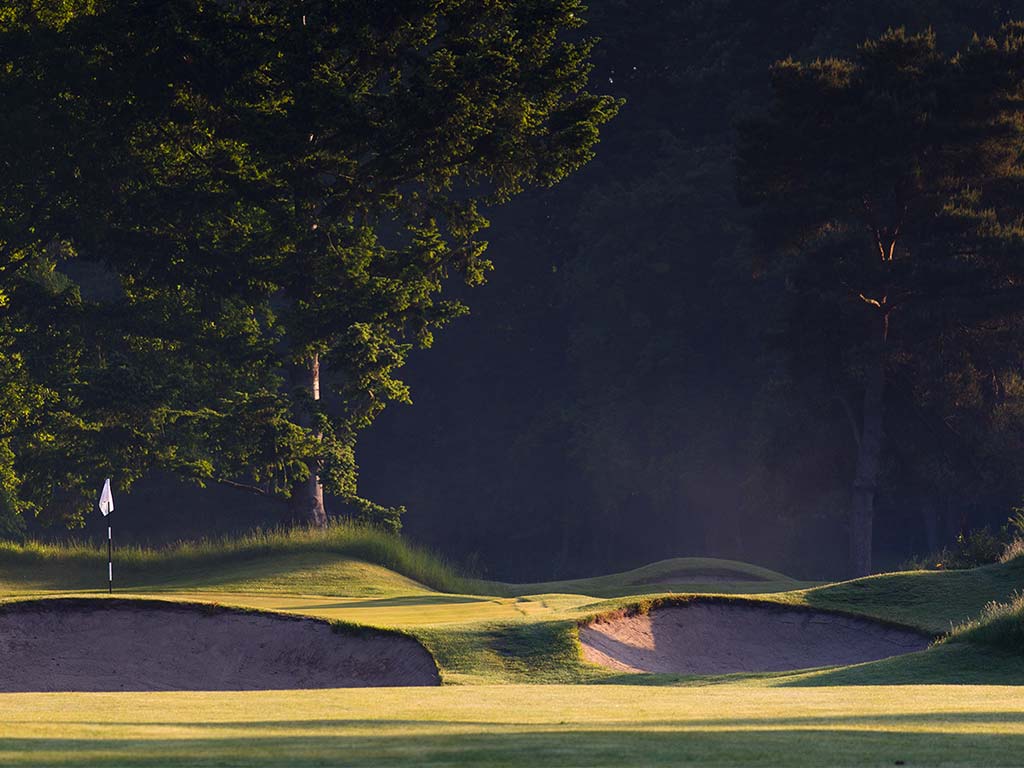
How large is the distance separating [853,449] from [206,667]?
34928 millimetres

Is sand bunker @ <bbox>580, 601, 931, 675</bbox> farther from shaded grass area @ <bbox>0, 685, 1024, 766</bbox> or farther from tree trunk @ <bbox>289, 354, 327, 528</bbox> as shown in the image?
tree trunk @ <bbox>289, 354, 327, 528</bbox>

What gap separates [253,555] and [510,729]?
27.5 meters

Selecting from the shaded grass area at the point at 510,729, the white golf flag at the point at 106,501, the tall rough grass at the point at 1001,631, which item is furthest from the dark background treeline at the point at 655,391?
the shaded grass area at the point at 510,729

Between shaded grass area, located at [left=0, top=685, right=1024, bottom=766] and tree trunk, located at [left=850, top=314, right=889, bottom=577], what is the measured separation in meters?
33.6

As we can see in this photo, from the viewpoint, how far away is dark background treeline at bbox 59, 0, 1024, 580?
52938 millimetres

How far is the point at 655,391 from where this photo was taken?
65.2m

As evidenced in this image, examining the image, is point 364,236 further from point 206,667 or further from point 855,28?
point 855,28

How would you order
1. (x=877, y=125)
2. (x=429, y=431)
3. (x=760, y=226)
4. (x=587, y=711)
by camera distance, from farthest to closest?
(x=429, y=431), (x=760, y=226), (x=877, y=125), (x=587, y=711)

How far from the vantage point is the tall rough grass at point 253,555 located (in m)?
35.0

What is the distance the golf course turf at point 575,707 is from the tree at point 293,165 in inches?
565

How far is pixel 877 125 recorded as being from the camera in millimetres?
41438

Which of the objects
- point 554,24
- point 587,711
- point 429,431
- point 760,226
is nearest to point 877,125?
point 760,226

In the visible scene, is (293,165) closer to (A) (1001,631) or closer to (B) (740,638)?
(B) (740,638)

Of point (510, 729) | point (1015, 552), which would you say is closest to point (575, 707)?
point (510, 729)
